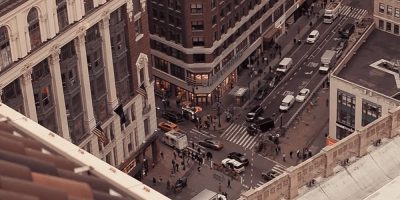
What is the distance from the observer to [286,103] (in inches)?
6826

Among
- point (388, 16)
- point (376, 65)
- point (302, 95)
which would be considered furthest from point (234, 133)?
point (388, 16)

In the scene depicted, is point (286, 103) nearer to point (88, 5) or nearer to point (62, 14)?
point (88, 5)

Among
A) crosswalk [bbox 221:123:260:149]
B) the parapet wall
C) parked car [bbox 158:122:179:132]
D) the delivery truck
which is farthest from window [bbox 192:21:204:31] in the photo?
the parapet wall

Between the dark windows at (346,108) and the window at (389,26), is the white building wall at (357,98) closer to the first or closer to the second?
the dark windows at (346,108)

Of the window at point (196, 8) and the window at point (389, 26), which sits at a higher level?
the window at point (196, 8)

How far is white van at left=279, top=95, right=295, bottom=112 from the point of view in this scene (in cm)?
17300

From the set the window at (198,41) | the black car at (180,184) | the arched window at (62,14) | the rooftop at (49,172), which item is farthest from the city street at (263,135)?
the rooftop at (49,172)

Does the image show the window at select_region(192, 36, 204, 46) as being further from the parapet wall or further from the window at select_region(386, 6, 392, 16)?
the parapet wall

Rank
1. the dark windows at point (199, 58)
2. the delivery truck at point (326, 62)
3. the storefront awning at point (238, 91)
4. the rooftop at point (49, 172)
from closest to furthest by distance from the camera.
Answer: the rooftop at point (49, 172) → the dark windows at point (199, 58) → the storefront awning at point (238, 91) → the delivery truck at point (326, 62)

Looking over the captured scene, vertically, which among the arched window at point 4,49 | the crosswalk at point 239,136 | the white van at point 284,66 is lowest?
the crosswalk at point 239,136

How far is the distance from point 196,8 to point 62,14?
51243 millimetres

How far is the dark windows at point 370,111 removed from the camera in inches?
5581

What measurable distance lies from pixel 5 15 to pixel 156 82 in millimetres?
77286

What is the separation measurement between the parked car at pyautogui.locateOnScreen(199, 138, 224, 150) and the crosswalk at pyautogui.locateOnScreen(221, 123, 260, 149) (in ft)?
11.8
